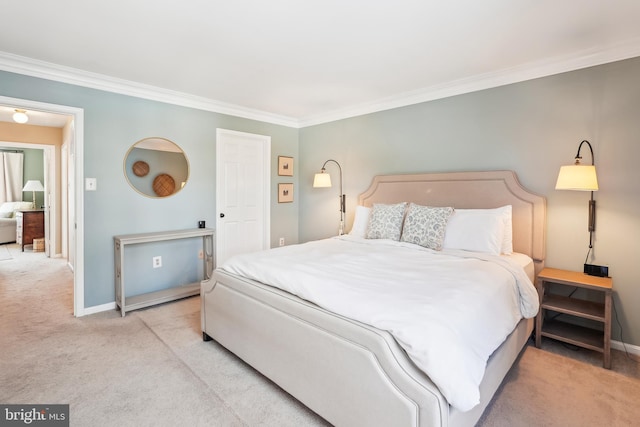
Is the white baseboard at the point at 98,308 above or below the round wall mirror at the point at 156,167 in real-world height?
below

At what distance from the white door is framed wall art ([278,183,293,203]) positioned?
198 millimetres

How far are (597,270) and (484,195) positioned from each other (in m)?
1.01

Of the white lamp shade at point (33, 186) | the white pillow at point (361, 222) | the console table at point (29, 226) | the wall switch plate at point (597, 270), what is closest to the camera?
the wall switch plate at point (597, 270)

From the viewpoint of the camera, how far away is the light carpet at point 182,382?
1.71 metres

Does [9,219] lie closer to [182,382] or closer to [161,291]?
[161,291]

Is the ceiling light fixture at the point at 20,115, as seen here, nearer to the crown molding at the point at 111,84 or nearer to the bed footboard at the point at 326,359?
the crown molding at the point at 111,84

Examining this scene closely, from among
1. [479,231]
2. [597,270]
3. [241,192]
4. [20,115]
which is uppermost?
[20,115]

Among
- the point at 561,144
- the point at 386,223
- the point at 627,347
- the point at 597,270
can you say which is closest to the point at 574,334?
the point at 627,347

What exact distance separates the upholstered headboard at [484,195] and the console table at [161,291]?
2.16 metres

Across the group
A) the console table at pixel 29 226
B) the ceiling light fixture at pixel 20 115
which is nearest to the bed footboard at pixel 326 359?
the ceiling light fixture at pixel 20 115

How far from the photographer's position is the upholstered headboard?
271 cm

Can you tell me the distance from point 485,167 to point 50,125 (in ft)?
21.3

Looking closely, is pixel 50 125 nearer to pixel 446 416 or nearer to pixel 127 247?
pixel 127 247

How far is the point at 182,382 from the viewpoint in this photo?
200 cm
